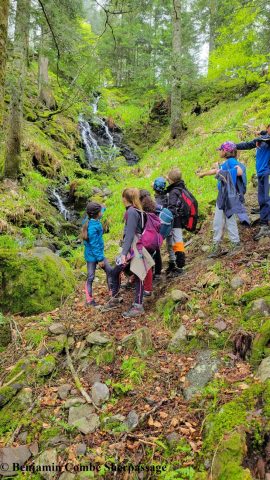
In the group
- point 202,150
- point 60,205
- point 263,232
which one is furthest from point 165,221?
point 202,150

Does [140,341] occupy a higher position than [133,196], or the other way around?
[133,196]

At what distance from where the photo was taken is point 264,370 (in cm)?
334

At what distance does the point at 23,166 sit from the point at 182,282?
8.87 m

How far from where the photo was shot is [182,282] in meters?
5.61

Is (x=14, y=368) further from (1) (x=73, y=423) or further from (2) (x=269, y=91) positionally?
(2) (x=269, y=91)

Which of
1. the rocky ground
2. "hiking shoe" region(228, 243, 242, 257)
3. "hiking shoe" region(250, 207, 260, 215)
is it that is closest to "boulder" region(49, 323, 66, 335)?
the rocky ground

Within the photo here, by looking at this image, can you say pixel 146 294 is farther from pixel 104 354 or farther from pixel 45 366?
pixel 45 366

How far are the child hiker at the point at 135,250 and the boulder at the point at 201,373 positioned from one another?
1.51 meters

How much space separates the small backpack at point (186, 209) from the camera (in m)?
5.79

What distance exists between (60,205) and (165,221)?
7805 mm

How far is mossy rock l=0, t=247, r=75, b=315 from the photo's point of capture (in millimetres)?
5629

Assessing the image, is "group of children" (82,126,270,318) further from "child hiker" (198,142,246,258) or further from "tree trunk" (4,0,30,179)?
"tree trunk" (4,0,30,179)

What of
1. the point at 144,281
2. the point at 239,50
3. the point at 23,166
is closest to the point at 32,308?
the point at 144,281

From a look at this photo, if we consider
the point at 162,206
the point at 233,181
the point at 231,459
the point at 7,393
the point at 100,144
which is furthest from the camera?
the point at 100,144
